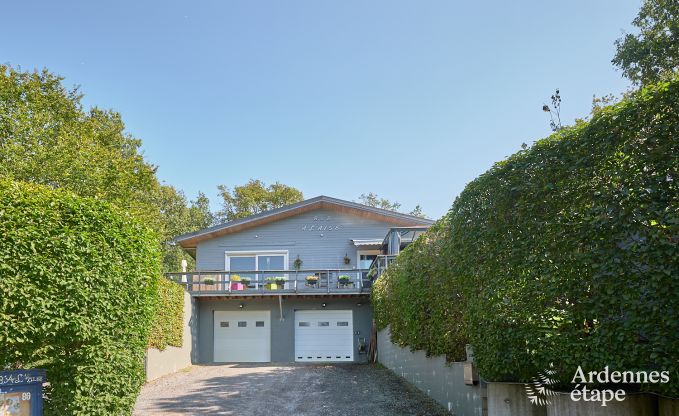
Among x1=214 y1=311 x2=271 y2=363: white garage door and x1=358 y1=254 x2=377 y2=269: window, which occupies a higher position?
x1=358 y1=254 x2=377 y2=269: window

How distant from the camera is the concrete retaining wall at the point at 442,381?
6.52 m

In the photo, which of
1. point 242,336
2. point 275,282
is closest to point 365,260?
point 275,282

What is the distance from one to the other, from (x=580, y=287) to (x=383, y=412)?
489 cm

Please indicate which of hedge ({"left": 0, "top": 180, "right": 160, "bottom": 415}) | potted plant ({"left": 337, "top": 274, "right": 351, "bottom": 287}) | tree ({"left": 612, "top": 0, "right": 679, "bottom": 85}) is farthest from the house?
hedge ({"left": 0, "top": 180, "right": 160, "bottom": 415})

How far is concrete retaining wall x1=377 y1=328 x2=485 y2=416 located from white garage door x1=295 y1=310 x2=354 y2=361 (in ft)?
21.0

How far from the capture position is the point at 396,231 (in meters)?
17.9

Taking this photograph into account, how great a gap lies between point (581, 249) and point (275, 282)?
1522 cm

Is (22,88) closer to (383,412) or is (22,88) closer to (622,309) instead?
(383,412)

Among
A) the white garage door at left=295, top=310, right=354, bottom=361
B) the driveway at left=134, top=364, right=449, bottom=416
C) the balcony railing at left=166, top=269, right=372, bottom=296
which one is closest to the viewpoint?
the driveway at left=134, top=364, right=449, bottom=416

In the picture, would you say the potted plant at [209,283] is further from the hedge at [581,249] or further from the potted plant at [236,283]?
the hedge at [581,249]

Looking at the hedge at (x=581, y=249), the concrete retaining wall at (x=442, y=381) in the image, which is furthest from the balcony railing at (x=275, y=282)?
the hedge at (x=581, y=249)

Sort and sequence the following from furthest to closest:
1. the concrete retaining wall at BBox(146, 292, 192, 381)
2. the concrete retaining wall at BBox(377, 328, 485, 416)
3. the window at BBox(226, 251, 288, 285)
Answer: the window at BBox(226, 251, 288, 285), the concrete retaining wall at BBox(146, 292, 192, 381), the concrete retaining wall at BBox(377, 328, 485, 416)

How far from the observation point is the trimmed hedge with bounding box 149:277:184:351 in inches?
526

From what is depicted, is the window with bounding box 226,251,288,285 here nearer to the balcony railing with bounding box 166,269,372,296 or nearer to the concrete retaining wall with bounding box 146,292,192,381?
the balcony railing with bounding box 166,269,372,296
